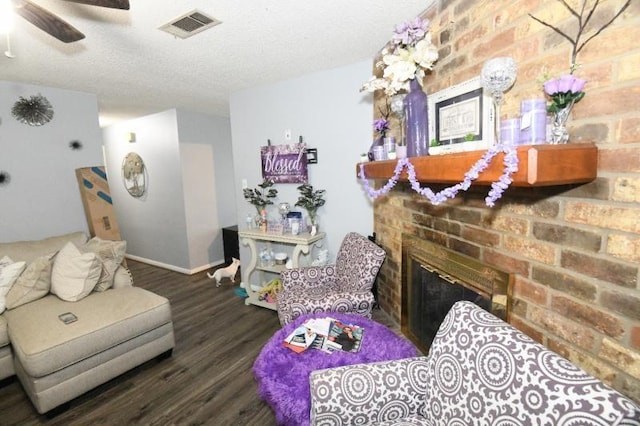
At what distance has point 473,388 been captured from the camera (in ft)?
3.16

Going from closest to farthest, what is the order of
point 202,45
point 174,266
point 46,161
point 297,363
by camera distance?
1. point 297,363
2. point 202,45
3. point 46,161
4. point 174,266

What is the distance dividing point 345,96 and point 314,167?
2.35ft

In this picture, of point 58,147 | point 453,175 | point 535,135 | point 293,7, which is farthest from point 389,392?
Result: point 58,147

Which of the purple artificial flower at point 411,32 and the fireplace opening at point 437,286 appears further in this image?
the purple artificial flower at point 411,32

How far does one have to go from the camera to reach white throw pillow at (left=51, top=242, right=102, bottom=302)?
7.36 ft

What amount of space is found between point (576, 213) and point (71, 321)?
275cm

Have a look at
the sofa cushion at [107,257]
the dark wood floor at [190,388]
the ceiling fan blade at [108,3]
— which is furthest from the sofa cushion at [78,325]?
the ceiling fan blade at [108,3]

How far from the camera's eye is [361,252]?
223 cm

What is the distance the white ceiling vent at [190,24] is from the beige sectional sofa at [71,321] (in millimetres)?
1751

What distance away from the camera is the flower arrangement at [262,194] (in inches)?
123

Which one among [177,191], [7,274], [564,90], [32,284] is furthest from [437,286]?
[177,191]

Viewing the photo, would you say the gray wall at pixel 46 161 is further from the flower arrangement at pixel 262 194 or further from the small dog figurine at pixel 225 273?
the flower arrangement at pixel 262 194

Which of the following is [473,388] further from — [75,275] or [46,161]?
[46,161]

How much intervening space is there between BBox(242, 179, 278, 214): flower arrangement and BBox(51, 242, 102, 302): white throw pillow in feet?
4.70
